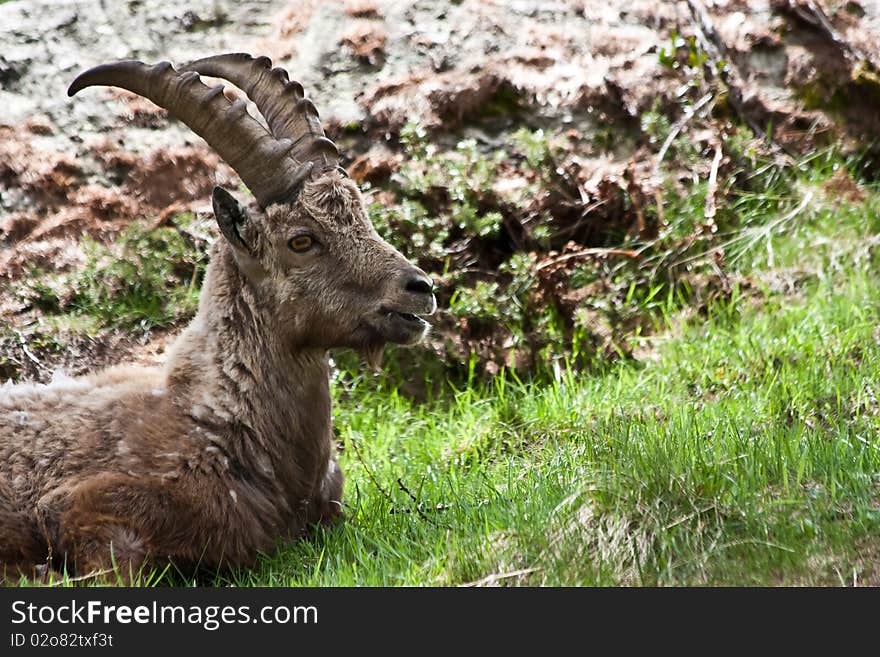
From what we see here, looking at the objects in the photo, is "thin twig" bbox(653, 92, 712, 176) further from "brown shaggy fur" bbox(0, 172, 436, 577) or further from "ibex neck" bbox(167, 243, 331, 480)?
"ibex neck" bbox(167, 243, 331, 480)

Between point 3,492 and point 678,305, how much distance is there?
17.2 ft

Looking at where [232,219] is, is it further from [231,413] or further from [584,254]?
[584,254]

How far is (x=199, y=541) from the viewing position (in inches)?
208

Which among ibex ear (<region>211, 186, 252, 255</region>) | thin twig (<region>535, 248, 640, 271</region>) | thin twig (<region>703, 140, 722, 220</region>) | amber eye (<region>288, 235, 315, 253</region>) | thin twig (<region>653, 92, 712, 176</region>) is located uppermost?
thin twig (<region>653, 92, 712, 176</region>)

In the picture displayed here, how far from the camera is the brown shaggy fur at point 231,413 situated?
5.29 metres

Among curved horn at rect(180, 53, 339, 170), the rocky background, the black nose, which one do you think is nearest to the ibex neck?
the black nose

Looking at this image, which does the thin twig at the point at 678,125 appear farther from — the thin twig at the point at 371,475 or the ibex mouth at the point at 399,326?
the ibex mouth at the point at 399,326

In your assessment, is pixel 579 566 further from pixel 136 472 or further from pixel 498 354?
pixel 498 354

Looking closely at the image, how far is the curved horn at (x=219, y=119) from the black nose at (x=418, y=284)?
2.75 feet

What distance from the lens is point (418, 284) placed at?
551 centimetres

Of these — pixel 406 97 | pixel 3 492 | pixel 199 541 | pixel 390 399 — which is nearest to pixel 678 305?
pixel 390 399

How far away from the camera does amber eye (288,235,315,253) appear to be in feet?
18.5

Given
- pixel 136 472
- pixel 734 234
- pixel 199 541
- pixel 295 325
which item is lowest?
pixel 199 541

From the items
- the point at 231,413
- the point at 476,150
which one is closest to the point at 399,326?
the point at 231,413
